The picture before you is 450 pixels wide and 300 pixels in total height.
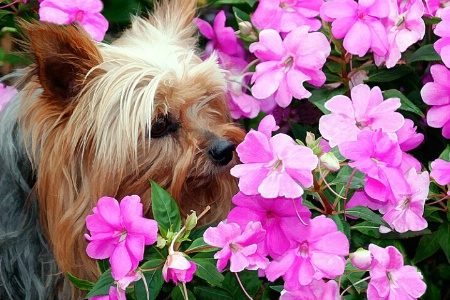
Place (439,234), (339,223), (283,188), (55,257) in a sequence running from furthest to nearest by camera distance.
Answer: (55,257)
(439,234)
(339,223)
(283,188)

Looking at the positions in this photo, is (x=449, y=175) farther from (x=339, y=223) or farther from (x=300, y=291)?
(x=300, y=291)

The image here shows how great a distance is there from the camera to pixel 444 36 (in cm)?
192

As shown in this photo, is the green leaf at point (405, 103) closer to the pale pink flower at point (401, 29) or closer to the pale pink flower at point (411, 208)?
the pale pink flower at point (401, 29)

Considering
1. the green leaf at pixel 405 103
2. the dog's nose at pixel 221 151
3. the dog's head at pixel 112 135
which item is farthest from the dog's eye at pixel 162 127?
the green leaf at pixel 405 103

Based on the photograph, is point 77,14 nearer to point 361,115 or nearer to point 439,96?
point 361,115

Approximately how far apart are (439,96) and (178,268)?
0.87m

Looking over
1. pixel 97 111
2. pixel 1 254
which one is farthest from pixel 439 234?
pixel 1 254

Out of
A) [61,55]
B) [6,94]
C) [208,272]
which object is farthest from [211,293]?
[6,94]

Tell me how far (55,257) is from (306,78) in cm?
81

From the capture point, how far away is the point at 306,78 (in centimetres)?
195

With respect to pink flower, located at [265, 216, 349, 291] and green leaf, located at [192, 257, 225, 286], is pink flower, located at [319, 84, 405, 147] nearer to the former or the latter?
pink flower, located at [265, 216, 349, 291]

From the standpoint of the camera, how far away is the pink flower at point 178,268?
1.48 m

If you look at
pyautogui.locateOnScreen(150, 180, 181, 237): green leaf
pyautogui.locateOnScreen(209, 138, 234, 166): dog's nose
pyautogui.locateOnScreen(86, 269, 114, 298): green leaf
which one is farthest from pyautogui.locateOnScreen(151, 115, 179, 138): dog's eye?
pyautogui.locateOnScreen(86, 269, 114, 298): green leaf

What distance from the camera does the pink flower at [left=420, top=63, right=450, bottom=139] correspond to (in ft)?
6.41
